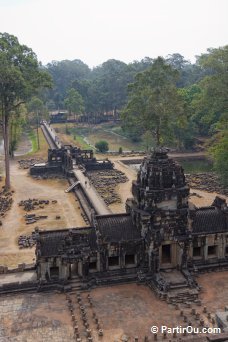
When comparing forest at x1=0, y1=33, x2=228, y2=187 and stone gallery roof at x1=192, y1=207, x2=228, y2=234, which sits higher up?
forest at x1=0, y1=33, x2=228, y2=187

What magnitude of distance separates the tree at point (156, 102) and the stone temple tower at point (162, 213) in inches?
1203

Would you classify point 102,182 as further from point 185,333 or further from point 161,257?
point 185,333

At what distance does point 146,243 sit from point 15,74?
1192 inches

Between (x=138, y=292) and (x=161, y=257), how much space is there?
3.64 metres

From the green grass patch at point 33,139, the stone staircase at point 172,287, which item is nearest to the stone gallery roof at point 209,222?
the stone staircase at point 172,287

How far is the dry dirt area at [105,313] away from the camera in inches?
953

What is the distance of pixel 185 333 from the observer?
24.2m

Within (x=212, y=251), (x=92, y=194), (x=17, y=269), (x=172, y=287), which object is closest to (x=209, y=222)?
(x=212, y=251)

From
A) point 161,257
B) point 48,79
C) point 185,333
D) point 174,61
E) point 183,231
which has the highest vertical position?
point 174,61

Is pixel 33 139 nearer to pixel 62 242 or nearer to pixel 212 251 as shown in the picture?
pixel 62 242

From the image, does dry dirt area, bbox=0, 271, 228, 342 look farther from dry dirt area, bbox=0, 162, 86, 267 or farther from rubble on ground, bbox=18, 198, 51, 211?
rubble on ground, bbox=18, 198, 51, 211

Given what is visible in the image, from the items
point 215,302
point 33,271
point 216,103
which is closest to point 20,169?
point 216,103

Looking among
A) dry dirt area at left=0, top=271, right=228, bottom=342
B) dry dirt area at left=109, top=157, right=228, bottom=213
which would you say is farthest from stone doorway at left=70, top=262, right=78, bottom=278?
dry dirt area at left=109, top=157, right=228, bottom=213

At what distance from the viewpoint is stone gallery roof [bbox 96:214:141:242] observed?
98.9ft
